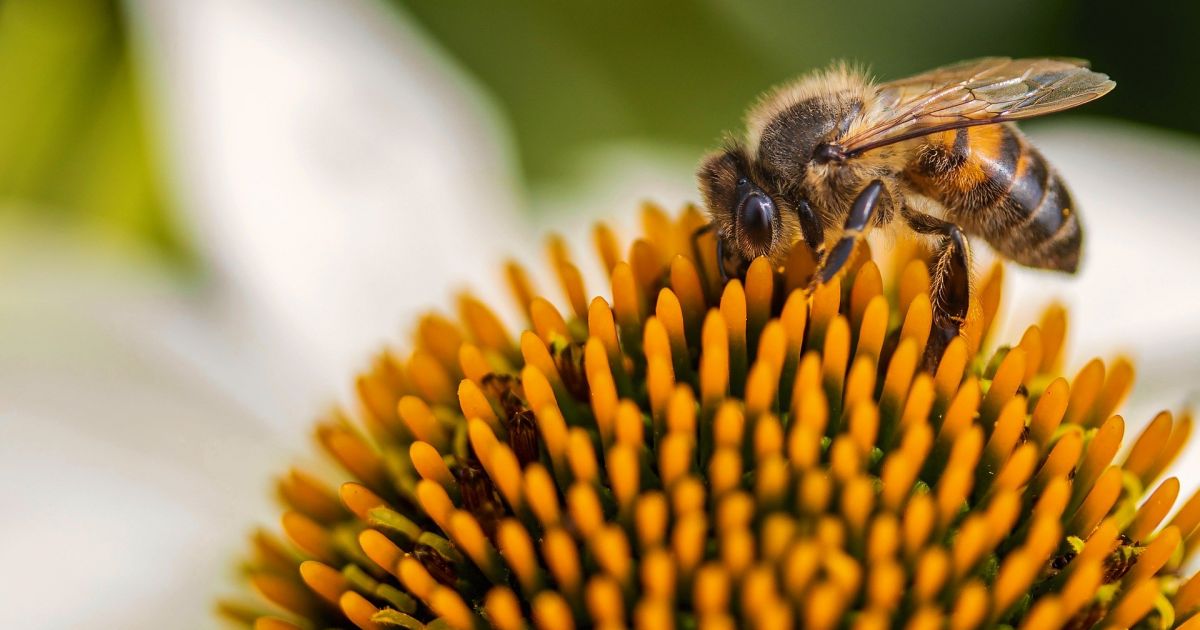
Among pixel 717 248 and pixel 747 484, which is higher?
pixel 717 248

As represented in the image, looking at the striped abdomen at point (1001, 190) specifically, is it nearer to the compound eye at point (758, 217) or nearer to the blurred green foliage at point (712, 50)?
the compound eye at point (758, 217)

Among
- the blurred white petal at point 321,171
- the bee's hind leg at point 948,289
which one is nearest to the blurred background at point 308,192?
the blurred white petal at point 321,171

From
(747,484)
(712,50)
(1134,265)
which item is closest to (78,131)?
(712,50)

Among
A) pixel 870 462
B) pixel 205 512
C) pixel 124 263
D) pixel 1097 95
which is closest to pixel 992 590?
pixel 870 462

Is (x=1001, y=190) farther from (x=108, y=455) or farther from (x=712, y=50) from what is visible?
(x=108, y=455)

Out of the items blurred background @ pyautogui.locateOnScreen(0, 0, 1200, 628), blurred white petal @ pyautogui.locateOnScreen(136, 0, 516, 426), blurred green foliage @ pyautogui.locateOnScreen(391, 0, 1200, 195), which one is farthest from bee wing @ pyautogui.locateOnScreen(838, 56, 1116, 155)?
blurred white petal @ pyautogui.locateOnScreen(136, 0, 516, 426)
